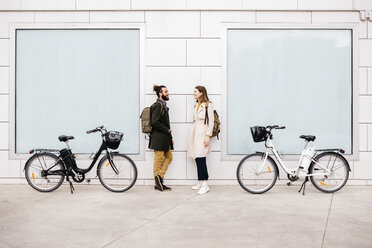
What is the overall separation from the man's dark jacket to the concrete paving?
86 centimetres

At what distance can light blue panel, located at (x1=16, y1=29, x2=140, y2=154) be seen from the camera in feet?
28.5

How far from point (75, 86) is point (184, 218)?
4.24 m

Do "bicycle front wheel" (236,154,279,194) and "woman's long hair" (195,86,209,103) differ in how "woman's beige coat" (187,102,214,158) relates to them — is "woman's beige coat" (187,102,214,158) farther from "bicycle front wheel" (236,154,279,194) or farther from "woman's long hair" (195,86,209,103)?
"bicycle front wheel" (236,154,279,194)

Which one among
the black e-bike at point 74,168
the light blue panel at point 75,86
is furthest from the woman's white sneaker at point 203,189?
the light blue panel at point 75,86

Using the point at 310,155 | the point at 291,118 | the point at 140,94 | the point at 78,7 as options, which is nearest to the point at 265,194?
the point at 310,155

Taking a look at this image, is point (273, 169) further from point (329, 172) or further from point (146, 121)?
point (146, 121)

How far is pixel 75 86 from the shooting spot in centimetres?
876

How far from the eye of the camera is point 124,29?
8.68 metres

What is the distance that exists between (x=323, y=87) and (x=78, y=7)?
5.17m

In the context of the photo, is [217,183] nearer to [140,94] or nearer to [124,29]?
[140,94]

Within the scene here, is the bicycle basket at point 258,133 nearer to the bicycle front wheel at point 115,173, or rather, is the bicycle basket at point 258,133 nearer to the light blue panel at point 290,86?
the light blue panel at point 290,86

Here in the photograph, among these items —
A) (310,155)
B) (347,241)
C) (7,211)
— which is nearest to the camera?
(347,241)

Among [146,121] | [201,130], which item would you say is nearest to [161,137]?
[146,121]

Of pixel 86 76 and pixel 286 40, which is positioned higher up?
pixel 286 40
